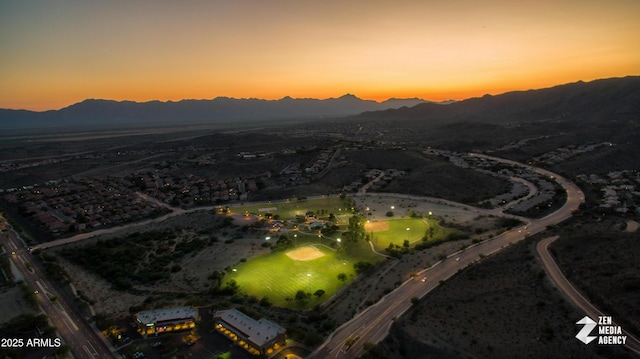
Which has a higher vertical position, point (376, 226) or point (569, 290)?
point (569, 290)

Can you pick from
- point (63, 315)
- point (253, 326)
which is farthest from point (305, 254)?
point (63, 315)

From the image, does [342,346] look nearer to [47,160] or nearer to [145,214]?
[145,214]

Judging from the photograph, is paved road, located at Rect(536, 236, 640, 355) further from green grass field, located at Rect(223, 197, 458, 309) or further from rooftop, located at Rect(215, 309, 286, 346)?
rooftop, located at Rect(215, 309, 286, 346)

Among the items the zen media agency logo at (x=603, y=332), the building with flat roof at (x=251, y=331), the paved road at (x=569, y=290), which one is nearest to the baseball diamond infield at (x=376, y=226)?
the paved road at (x=569, y=290)

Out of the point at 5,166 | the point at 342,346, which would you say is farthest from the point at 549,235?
the point at 5,166

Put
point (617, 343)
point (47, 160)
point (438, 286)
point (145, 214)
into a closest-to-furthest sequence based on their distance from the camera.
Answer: point (617, 343) < point (438, 286) < point (145, 214) < point (47, 160)

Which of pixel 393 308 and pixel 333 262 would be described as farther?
pixel 333 262

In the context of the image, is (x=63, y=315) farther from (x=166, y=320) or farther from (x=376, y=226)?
(x=376, y=226)

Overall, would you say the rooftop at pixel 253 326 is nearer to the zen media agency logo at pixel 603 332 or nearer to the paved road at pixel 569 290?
the zen media agency logo at pixel 603 332
